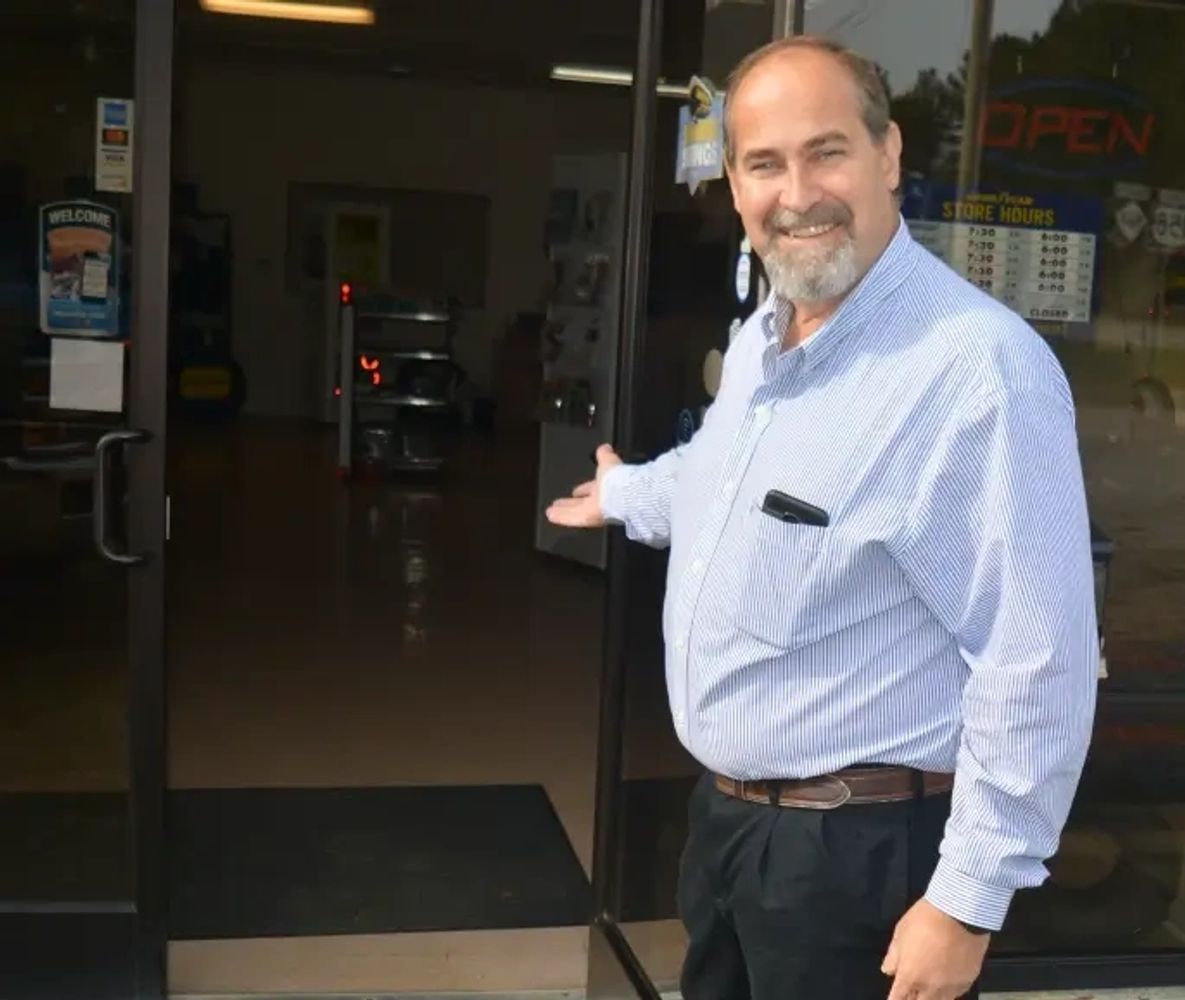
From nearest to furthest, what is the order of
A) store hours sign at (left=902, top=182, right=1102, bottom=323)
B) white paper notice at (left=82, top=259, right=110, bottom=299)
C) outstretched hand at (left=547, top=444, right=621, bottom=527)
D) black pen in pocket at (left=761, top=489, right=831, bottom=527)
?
black pen in pocket at (left=761, top=489, right=831, bottom=527)
outstretched hand at (left=547, top=444, right=621, bottom=527)
white paper notice at (left=82, top=259, right=110, bottom=299)
store hours sign at (left=902, top=182, right=1102, bottom=323)

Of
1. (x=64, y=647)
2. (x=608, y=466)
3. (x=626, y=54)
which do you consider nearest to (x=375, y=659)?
(x=64, y=647)

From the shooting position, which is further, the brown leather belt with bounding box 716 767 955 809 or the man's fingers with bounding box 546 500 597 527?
the man's fingers with bounding box 546 500 597 527

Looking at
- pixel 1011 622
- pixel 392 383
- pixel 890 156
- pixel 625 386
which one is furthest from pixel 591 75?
pixel 1011 622

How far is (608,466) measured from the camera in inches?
87.1

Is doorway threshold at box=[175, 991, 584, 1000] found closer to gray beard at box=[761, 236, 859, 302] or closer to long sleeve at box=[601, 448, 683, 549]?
long sleeve at box=[601, 448, 683, 549]

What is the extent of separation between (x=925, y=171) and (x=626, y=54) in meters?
7.54

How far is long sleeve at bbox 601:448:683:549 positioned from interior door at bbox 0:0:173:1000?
3.46 ft

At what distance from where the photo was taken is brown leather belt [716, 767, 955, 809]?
1.64 m

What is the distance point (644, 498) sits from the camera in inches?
82.3

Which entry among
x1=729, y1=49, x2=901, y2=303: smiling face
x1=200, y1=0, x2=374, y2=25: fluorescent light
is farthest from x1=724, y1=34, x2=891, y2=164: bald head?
x1=200, y1=0, x2=374, y2=25: fluorescent light

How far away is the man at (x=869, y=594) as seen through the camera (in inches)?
59.3

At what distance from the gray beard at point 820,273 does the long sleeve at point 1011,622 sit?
23cm

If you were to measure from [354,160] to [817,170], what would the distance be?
43.6 feet

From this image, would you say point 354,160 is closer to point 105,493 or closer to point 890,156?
point 105,493
